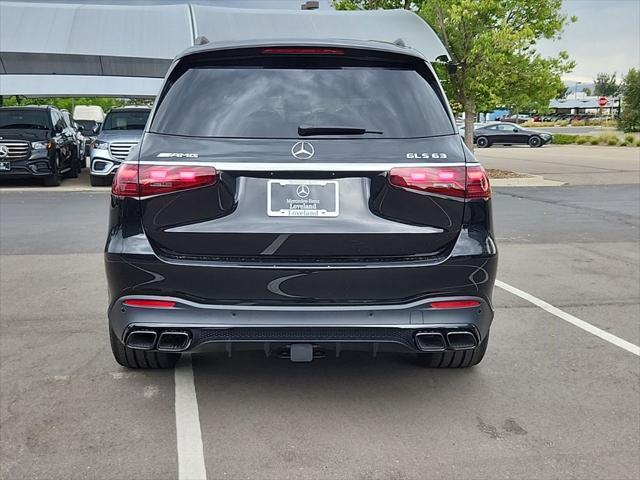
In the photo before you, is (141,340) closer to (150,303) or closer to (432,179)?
(150,303)

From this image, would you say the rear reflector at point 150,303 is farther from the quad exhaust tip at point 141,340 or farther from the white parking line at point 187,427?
the white parking line at point 187,427

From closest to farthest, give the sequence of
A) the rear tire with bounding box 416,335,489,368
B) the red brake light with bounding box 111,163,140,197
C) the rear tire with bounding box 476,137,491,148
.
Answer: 1. the red brake light with bounding box 111,163,140,197
2. the rear tire with bounding box 416,335,489,368
3. the rear tire with bounding box 476,137,491,148

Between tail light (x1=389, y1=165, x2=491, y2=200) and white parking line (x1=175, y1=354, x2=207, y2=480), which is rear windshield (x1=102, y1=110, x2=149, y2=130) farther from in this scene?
tail light (x1=389, y1=165, x2=491, y2=200)

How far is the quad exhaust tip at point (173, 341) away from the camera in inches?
131

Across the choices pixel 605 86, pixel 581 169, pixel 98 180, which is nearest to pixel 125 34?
pixel 98 180

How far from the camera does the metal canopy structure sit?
71.5ft

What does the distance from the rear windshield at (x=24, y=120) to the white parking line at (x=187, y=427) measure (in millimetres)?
13877

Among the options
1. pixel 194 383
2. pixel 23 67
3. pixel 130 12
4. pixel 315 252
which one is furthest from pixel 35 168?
pixel 315 252

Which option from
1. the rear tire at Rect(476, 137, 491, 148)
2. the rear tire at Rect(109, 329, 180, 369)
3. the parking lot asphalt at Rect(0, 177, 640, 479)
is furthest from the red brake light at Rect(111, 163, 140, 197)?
the rear tire at Rect(476, 137, 491, 148)

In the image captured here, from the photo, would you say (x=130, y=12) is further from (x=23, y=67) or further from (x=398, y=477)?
(x=398, y=477)

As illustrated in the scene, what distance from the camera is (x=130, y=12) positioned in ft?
83.3

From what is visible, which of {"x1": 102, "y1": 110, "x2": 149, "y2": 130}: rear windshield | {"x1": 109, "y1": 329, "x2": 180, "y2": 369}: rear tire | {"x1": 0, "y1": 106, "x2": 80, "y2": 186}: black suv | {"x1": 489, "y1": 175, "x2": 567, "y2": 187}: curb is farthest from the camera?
{"x1": 489, "y1": 175, "x2": 567, "y2": 187}: curb

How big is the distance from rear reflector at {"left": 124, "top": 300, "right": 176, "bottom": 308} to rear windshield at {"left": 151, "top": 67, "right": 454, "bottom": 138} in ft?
2.72

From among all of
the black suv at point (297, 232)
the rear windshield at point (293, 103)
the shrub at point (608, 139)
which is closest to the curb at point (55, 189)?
the rear windshield at point (293, 103)
